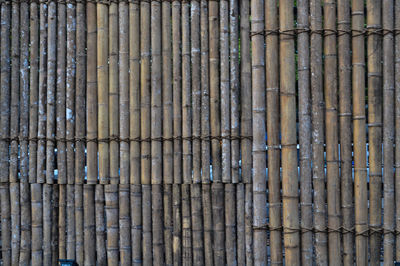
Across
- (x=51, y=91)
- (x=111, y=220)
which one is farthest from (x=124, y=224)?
(x=51, y=91)

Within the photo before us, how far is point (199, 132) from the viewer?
293 centimetres

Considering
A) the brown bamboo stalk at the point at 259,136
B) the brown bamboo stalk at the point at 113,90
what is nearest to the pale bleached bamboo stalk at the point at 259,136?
the brown bamboo stalk at the point at 259,136

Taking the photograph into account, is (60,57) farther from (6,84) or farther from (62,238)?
(62,238)

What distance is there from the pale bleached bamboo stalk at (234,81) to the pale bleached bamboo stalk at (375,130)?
3.21 ft

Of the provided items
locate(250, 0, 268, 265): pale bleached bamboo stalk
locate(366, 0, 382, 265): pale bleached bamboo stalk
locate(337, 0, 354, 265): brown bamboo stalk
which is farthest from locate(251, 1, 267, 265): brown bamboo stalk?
locate(366, 0, 382, 265): pale bleached bamboo stalk

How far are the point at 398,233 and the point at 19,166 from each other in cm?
296

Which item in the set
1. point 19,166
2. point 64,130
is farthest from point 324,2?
point 19,166

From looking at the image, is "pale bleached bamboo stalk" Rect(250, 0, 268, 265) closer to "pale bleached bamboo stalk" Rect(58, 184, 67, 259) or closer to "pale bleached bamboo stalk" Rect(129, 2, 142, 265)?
"pale bleached bamboo stalk" Rect(129, 2, 142, 265)

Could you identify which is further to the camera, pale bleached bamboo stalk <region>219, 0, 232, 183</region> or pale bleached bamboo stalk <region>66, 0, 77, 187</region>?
pale bleached bamboo stalk <region>66, 0, 77, 187</region>

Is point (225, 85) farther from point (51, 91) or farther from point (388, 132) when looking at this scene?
point (51, 91)

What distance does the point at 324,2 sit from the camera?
2.87 m

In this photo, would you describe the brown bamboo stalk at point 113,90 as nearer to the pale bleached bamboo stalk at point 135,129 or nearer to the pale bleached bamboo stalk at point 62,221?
the pale bleached bamboo stalk at point 135,129

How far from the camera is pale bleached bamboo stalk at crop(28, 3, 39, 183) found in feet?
9.99

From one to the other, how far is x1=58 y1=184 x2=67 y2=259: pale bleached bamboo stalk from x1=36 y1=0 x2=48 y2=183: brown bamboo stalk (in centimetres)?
18
